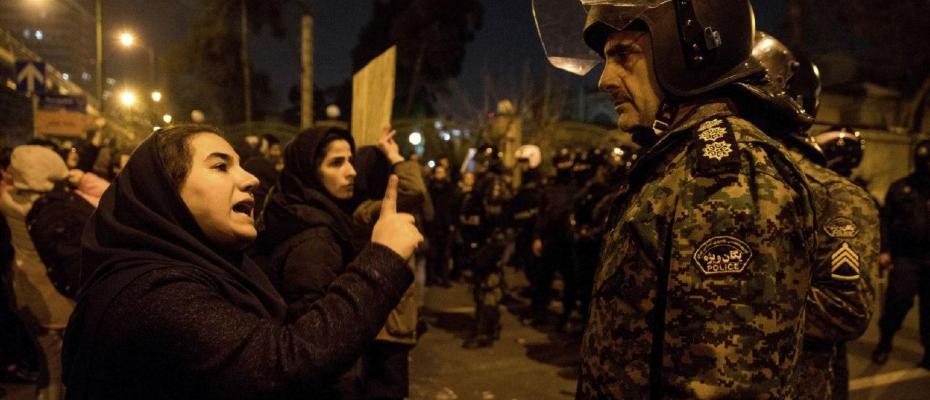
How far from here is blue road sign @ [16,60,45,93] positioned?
1098 cm

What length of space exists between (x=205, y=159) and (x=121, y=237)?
33 cm

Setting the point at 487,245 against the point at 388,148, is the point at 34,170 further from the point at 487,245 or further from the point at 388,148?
the point at 487,245


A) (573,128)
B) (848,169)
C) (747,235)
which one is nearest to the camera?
(747,235)

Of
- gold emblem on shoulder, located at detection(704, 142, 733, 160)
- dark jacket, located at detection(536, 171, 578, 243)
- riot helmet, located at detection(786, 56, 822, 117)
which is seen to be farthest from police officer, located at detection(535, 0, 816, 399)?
dark jacket, located at detection(536, 171, 578, 243)

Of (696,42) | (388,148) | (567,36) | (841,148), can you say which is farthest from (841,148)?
(388,148)

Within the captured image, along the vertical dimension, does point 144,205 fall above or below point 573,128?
below

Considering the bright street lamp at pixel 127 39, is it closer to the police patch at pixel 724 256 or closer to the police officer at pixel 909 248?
the police officer at pixel 909 248

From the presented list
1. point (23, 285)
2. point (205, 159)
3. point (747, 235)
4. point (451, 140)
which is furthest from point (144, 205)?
point (451, 140)

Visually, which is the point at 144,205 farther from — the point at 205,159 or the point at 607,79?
the point at 607,79

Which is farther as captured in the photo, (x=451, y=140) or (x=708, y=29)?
(x=451, y=140)

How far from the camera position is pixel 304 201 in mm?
3164

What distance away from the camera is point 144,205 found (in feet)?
5.42

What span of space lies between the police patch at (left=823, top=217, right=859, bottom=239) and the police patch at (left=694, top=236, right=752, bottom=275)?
1.35m

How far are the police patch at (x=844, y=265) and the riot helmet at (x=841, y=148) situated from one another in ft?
5.48
